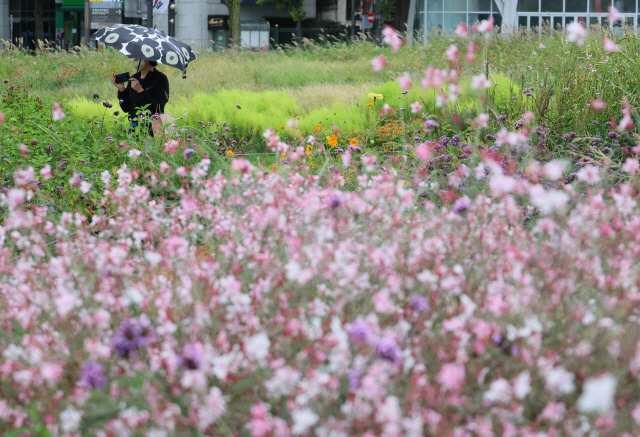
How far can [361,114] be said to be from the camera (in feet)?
32.1

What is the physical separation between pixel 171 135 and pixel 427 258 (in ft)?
14.9

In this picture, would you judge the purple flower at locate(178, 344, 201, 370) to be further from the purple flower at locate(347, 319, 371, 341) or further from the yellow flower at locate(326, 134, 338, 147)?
the yellow flower at locate(326, 134, 338, 147)

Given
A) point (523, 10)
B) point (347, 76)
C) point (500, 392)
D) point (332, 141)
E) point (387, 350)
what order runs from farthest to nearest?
point (523, 10) → point (347, 76) → point (332, 141) → point (387, 350) → point (500, 392)

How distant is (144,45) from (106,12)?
2609cm

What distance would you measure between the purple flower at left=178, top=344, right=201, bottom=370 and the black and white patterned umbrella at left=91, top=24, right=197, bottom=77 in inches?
238

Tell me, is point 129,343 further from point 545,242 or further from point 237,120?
point 237,120

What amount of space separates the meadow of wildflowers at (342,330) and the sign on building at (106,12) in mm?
29956

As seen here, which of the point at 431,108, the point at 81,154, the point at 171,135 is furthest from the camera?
the point at 431,108

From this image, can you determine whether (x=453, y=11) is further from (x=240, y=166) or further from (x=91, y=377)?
(x=91, y=377)

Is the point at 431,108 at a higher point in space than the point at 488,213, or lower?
higher

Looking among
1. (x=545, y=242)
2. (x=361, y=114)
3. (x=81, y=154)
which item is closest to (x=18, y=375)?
(x=545, y=242)

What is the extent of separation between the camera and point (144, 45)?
7766 mm

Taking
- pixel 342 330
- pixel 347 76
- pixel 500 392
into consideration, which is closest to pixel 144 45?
pixel 342 330

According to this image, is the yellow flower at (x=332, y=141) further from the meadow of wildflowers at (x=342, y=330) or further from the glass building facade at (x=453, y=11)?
the glass building facade at (x=453, y=11)
